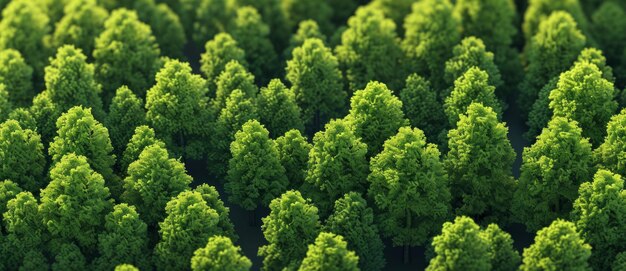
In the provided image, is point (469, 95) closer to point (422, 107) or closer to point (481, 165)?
point (422, 107)

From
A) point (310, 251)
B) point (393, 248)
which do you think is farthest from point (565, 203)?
point (310, 251)

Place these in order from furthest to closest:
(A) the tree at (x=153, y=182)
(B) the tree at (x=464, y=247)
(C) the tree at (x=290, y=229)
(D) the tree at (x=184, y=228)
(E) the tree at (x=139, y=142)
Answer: (E) the tree at (x=139, y=142)
(A) the tree at (x=153, y=182)
(C) the tree at (x=290, y=229)
(D) the tree at (x=184, y=228)
(B) the tree at (x=464, y=247)

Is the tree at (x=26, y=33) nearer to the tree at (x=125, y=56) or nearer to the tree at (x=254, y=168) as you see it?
the tree at (x=125, y=56)

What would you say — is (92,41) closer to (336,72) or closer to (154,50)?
(154,50)

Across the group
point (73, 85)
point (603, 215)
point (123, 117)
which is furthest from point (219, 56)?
point (603, 215)

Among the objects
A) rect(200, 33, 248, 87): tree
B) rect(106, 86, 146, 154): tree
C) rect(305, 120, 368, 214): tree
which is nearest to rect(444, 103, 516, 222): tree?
rect(305, 120, 368, 214): tree

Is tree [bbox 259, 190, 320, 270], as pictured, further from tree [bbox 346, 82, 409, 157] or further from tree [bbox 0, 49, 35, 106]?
tree [bbox 0, 49, 35, 106]

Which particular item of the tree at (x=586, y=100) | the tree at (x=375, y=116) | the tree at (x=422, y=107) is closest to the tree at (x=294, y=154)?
the tree at (x=375, y=116)
